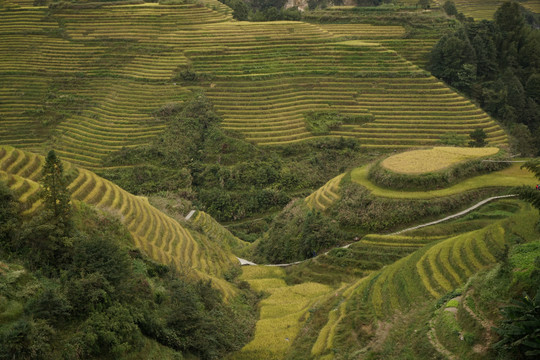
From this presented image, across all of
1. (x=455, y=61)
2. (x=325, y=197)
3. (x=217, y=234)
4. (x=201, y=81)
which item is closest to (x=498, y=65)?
(x=455, y=61)

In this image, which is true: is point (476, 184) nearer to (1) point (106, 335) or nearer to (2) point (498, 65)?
(1) point (106, 335)

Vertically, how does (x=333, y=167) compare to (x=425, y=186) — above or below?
below

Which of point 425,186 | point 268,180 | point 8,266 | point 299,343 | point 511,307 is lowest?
point 268,180

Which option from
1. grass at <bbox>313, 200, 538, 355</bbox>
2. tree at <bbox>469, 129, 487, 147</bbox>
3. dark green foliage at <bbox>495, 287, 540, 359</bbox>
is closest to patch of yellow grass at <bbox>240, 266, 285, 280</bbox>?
grass at <bbox>313, 200, 538, 355</bbox>

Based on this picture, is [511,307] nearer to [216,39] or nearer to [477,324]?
[477,324]

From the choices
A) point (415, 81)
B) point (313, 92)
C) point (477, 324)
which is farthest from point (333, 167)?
point (477, 324)

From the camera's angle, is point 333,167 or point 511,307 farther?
point 333,167

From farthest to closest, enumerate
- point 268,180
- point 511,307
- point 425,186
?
point 268,180 < point 425,186 < point 511,307

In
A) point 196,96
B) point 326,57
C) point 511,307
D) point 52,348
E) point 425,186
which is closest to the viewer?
point 511,307
